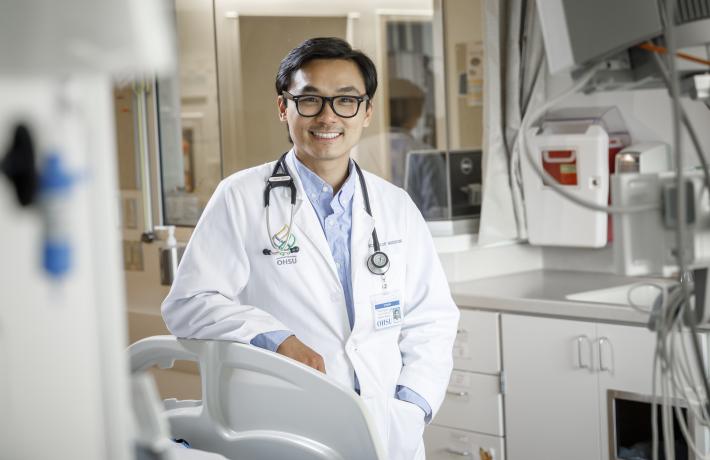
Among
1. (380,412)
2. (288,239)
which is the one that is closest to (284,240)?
(288,239)

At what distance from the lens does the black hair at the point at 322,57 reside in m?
2.24

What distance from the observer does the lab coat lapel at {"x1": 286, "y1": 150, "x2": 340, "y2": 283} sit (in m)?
2.16

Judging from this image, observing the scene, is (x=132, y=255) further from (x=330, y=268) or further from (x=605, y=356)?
(x=605, y=356)

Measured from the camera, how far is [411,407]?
214cm

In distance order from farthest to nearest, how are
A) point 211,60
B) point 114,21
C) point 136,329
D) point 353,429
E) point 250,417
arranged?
point 136,329
point 211,60
point 250,417
point 353,429
point 114,21

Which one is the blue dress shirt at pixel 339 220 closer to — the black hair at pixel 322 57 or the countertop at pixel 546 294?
the black hair at pixel 322 57

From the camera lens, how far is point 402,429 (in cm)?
212

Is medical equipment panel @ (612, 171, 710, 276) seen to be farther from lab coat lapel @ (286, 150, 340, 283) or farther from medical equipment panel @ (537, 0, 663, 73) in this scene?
lab coat lapel @ (286, 150, 340, 283)

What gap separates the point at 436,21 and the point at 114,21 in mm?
2581

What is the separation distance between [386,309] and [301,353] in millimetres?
285

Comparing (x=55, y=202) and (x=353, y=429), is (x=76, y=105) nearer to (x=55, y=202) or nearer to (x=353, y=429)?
(x=55, y=202)

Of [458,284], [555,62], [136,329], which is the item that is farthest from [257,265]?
[136,329]

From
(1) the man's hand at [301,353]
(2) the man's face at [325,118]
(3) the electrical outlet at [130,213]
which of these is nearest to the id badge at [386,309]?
(1) the man's hand at [301,353]

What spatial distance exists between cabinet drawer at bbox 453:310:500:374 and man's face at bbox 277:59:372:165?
936mm
